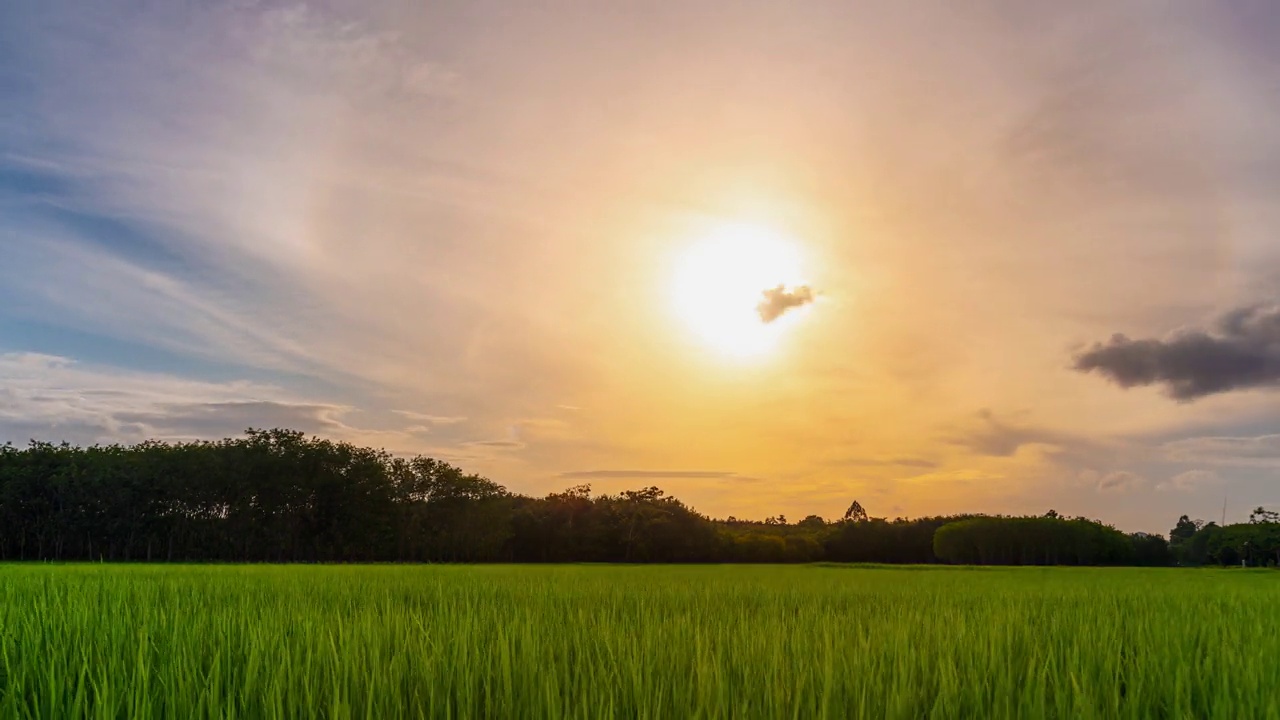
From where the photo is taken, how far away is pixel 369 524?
71.8 m

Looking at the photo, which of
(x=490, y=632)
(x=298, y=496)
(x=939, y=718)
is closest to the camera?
(x=939, y=718)

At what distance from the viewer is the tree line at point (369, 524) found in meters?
66.8

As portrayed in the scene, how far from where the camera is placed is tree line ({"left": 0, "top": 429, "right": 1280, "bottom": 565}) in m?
66.8

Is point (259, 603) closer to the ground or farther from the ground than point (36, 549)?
farther from the ground

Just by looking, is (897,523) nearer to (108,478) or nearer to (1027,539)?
(1027,539)

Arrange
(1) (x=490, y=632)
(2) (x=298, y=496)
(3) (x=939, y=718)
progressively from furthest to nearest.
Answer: (2) (x=298, y=496) < (1) (x=490, y=632) < (3) (x=939, y=718)

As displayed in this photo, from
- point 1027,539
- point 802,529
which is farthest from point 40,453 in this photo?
point 1027,539

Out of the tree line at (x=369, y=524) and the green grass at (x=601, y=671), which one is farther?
the tree line at (x=369, y=524)

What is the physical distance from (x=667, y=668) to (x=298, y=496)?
75.1 m

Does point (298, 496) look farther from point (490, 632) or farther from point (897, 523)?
point (490, 632)

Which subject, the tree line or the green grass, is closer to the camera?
the green grass

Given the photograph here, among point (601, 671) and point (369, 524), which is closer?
point (601, 671)

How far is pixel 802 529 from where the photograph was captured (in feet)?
301

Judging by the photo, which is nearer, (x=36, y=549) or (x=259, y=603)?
(x=259, y=603)
